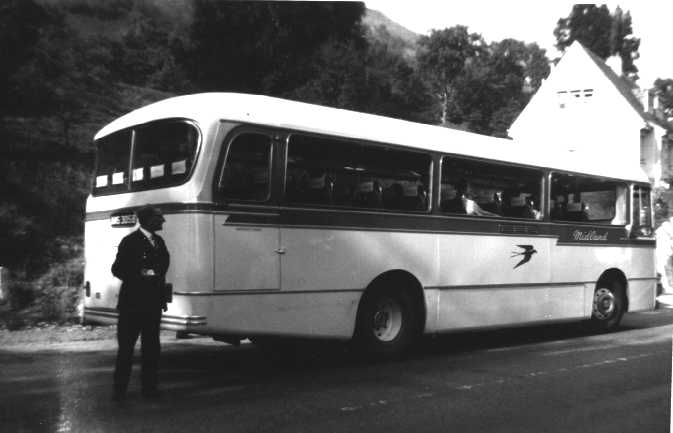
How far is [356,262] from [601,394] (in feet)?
9.58

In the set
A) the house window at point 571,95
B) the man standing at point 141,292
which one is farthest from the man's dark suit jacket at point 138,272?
the house window at point 571,95

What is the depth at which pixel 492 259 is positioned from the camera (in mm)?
10172

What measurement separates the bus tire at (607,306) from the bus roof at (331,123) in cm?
223

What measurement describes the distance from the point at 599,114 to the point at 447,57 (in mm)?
9207

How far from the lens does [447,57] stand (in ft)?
135

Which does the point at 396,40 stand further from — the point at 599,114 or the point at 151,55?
the point at 151,55

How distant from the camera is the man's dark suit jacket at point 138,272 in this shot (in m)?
6.52

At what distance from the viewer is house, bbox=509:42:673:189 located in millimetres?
41188

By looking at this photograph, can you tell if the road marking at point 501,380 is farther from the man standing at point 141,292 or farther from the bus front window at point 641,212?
the bus front window at point 641,212

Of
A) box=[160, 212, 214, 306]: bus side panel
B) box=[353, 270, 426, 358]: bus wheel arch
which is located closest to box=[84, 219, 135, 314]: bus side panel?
box=[160, 212, 214, 306]: bus side panel

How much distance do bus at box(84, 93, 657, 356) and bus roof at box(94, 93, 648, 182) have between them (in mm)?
22

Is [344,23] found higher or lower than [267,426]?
higher

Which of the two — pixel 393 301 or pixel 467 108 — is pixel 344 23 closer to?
pixel 467 108

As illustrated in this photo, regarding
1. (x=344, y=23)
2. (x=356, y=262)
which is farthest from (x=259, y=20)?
(x=356, y=262)
